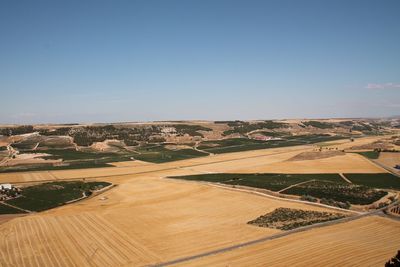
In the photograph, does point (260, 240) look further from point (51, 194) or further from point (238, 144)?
point (238, 144)

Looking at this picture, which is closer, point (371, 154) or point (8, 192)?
point (8, 192)

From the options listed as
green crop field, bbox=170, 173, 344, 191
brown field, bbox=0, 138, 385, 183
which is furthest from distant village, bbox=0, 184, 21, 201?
green crop field, bbox=170, 173, 344, 191

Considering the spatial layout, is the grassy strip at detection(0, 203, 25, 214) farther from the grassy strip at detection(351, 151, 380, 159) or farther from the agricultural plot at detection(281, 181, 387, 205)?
the grassy strip at detection(351, 151, 380, 159)

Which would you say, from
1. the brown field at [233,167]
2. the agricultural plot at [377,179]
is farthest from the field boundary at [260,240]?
the brown field at [233,167]

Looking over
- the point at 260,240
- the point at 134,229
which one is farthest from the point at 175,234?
the point at 260,240

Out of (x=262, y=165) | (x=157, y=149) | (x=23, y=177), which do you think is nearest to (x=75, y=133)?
(x=157, y=149)

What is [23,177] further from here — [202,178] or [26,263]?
[26,263]

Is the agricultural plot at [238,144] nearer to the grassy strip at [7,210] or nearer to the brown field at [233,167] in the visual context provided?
the brown field at [233,167]
